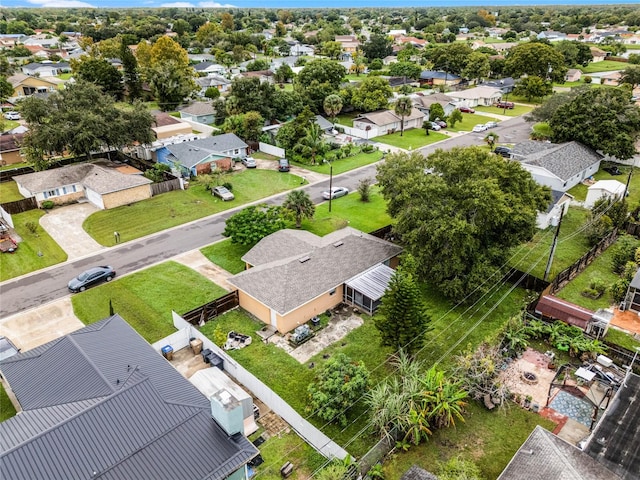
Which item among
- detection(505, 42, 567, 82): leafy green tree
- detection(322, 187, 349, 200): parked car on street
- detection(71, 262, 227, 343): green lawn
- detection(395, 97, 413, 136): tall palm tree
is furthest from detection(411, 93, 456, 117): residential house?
detection(71, 262, 227, 343): green lawn

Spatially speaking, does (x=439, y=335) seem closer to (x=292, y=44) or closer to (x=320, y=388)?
(x=320, y=388)

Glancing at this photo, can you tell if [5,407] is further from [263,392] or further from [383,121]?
[383,121]

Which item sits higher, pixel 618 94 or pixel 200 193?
pixel 618 94

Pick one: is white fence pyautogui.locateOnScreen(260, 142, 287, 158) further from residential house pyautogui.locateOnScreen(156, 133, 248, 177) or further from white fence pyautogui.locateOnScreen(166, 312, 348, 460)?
white fence pyautogui.locateOnScreen(166, 312, 348, 460)

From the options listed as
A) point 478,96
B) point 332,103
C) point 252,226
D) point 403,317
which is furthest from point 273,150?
point 478,96

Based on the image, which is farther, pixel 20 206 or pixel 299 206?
pixel 20 206

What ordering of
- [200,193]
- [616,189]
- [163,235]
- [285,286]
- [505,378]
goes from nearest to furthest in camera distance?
1. [505,378]
2. [285,286]
3. [163,235]
4. [616,189]
5. [200,193]

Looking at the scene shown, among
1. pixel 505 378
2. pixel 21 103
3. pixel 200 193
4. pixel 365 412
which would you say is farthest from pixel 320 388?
pixel 21 103
